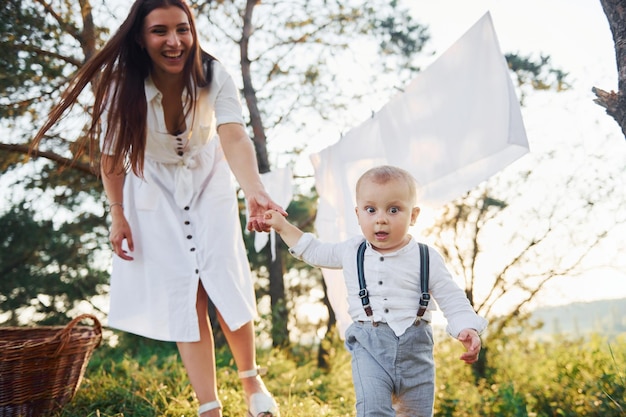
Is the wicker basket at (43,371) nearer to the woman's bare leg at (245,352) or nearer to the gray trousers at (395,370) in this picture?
the woman's bare leg at (245,352)

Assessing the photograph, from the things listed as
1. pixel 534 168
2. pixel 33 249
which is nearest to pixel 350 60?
pixel 534 168

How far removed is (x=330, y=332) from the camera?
22.7ft

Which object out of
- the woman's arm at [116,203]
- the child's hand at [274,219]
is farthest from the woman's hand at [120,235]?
the child's hand at [274,219]

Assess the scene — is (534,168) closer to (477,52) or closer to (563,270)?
(563,270)

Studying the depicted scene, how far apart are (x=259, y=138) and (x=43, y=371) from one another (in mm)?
4131

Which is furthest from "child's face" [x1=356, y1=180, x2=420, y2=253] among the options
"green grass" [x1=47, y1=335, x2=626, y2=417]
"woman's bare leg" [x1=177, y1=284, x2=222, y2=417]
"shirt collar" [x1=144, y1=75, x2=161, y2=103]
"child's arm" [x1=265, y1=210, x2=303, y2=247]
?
"green grass" [x1=47, y1=335, x2=626, y2=417]

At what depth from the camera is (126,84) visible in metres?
2.44

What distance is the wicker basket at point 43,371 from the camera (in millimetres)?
2803

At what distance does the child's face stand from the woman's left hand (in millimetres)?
347

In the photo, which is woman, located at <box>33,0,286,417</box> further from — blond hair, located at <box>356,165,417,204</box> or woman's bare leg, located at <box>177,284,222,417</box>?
blond hair, located at <box>356,165,417,204</box>

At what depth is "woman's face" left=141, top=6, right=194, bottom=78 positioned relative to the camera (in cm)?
233

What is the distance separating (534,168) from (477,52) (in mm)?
→ 3784

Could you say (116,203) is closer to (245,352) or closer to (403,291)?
(245,352)

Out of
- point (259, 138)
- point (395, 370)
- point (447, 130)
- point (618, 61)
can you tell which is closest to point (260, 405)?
point (395, 370)
